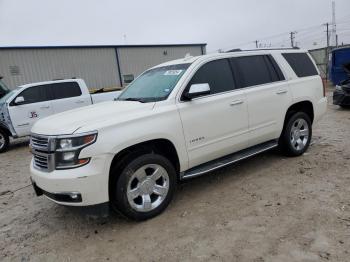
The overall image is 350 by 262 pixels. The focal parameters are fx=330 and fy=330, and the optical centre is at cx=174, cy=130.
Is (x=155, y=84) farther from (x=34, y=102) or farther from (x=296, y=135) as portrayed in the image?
(x=34, y=102)

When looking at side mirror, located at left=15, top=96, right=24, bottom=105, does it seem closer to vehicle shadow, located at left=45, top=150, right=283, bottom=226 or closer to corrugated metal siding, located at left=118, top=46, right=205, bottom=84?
vehicle shadow, located at left=45, top=150, right=283, bottom=226

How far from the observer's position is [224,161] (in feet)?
15.2

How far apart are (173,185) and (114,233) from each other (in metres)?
0.90

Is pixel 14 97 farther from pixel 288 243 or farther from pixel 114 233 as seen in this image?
pixel 288 243

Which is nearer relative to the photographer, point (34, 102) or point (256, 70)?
point (256, 70)

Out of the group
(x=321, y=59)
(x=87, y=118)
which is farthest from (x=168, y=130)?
(x=321, y=59)

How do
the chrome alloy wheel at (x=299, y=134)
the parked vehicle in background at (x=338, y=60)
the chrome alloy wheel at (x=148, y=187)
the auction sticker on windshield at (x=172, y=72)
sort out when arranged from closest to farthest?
the chrome alloy wheel at (x=148, y=187)
the auction sticker on windshield at (x=172, y=72)
the chrome alloy wheel at (x=299, y=134)
the parked vehicle in background at (x=338, y=60)

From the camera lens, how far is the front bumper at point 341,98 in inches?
426

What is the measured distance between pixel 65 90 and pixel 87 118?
24.2ft

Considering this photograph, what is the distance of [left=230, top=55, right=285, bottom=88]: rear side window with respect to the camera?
196 inches

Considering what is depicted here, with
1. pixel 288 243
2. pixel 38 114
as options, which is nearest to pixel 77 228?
pixel 288 243

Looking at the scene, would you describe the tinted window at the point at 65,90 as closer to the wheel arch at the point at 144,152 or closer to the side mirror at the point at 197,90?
the wheel arch at the point at 144,152

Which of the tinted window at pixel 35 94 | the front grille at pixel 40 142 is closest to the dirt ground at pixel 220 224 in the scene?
the front grille at pixel 40 142

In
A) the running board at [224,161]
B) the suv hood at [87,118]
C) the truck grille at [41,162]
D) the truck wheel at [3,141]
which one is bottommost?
the truck wheel at [3,141]
